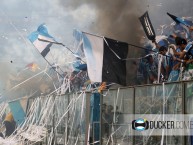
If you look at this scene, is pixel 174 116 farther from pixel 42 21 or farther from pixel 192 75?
pixel 42 21

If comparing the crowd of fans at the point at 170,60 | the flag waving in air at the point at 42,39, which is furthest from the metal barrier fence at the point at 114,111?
Result: the flag waving in air at the point at 42,39

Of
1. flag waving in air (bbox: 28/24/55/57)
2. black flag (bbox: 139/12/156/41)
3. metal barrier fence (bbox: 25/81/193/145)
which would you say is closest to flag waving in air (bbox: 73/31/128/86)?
metal barrier fence (bbox: 25/81/193/145)

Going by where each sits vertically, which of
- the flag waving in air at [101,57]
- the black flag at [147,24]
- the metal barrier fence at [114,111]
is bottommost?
the metal barrier fence at [114,111]

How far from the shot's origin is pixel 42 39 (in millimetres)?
17328

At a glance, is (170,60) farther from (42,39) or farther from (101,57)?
(42,39)

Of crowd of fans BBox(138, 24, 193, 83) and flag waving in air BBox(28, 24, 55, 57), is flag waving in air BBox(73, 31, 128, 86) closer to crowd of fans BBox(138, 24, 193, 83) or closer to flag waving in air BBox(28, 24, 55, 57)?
crowd of fans BBox(138, 24, 193, 83)

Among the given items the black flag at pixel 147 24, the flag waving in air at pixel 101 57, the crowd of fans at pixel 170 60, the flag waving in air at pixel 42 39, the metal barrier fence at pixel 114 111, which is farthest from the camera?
the flag waving in air at pixel 42 39

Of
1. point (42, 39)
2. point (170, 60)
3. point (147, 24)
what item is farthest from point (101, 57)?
point (42, 39)

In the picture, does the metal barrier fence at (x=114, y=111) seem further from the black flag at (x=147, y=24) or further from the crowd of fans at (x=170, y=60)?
the black flag at (x=147, y=24)

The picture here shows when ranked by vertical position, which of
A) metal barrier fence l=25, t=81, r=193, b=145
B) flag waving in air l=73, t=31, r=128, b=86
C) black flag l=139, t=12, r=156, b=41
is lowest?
metal barrier fence l=25, t=81, r=193, b=145

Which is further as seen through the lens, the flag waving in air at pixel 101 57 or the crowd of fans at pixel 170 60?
the crowd of fans at pixel 170 60

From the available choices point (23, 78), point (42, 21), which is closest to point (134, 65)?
point (42, 21)

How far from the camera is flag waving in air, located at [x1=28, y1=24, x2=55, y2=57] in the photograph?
17.4 m

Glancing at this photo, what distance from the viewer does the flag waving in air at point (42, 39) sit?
17.4 metres
